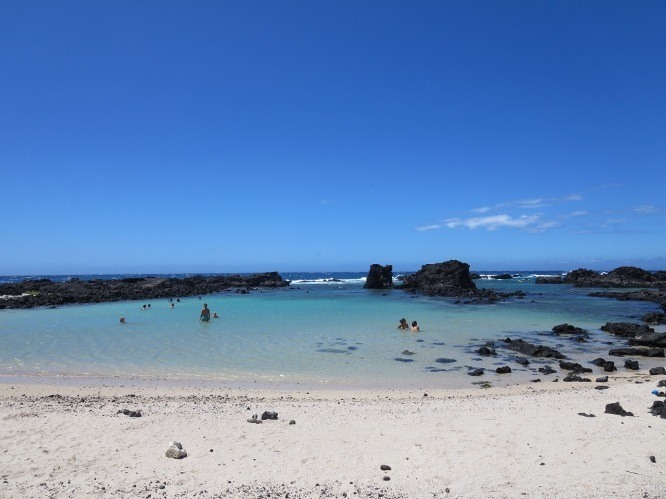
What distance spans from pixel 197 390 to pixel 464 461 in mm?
8758

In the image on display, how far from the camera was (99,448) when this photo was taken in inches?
298

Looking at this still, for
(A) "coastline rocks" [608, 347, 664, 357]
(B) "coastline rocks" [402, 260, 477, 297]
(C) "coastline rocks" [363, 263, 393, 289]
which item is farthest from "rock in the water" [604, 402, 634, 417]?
(C) "coastline rocks" [363, 263, 393, 289]

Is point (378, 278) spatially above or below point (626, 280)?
above

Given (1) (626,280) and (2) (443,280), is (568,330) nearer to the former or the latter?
(2) (443,280)

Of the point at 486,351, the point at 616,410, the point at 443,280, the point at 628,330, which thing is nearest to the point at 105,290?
the point at 443,280

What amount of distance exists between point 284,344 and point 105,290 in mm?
46163

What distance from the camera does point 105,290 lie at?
56.6m

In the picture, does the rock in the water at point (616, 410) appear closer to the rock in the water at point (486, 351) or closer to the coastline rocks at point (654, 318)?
the rock in the water at point (486, 351)

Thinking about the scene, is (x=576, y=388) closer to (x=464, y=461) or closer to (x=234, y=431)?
(x=464, y=461)

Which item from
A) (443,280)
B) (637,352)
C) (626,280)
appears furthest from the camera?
(626,280)

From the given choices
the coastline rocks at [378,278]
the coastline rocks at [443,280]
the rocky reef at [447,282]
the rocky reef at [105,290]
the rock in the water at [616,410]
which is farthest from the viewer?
the coastline rocks at [378,278]

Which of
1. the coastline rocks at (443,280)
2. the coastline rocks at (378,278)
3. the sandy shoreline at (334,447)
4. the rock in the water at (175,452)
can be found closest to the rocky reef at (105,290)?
the coastline rocks at (378,278)

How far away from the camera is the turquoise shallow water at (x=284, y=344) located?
50.2ft

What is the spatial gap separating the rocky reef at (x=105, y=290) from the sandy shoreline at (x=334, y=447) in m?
40.5
